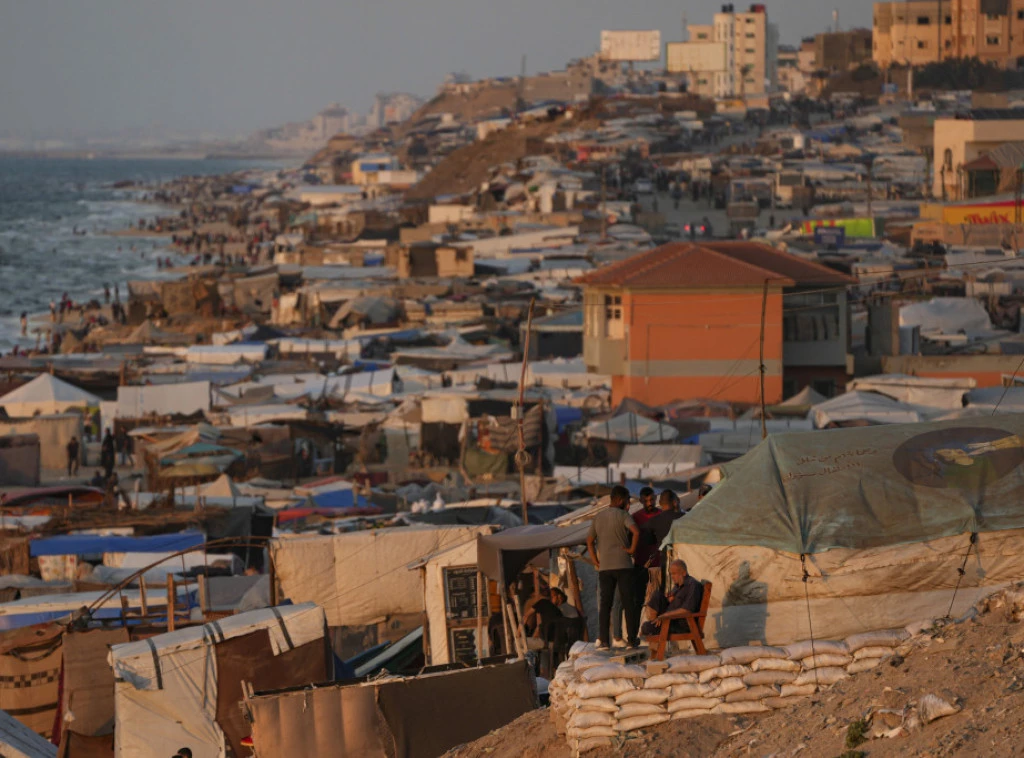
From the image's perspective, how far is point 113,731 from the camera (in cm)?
1046

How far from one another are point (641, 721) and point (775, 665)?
599mm

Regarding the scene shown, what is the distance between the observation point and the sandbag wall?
7625mm

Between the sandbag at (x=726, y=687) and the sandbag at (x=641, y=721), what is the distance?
0.21 m

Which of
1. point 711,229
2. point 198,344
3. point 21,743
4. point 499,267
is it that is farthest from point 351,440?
point 711,229

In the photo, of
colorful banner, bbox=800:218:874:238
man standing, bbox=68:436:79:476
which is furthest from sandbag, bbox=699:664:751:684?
colorful banner, bbox=800:218:874:238

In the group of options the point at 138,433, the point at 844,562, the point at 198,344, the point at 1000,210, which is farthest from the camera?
the point at 1000,210

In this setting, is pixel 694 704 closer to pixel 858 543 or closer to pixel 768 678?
pixel 768 678

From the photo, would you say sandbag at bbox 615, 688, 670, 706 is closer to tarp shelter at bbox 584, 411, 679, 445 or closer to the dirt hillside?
the dirt hillside

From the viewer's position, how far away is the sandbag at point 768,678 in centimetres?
763

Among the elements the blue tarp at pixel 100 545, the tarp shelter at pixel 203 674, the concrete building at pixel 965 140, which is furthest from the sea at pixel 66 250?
the tarp shelter at pixel 203 674

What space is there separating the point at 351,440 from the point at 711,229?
3600cm

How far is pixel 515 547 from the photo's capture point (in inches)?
406

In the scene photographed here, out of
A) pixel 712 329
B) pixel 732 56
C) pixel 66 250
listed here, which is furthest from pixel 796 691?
pixel 732 56

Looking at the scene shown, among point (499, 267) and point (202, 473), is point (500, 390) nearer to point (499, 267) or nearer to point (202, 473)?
point (202, 473)
